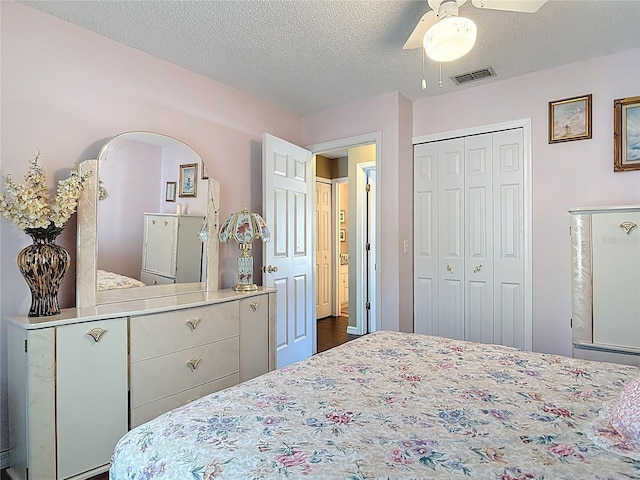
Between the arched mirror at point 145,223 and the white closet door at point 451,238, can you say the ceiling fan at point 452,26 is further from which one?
the arched mirror at point 145,223

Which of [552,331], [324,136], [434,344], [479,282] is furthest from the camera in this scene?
[324,136]

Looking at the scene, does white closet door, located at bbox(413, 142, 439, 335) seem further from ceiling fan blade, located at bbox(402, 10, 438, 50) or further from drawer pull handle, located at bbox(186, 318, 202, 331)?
Answer: drawer pull handle, located at bbox(186, 318, 202, 331)

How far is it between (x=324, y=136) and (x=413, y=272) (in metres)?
1.62

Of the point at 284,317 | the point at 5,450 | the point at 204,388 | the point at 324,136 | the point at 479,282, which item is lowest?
the point at 5,450

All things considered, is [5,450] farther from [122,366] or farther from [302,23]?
[302,23]

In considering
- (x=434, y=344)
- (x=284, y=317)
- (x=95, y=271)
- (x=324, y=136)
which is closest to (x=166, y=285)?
(x=95, y=271)

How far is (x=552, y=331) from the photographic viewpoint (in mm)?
2980

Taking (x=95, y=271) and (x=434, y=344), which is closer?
(x=434, y=344)

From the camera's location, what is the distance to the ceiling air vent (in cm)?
300

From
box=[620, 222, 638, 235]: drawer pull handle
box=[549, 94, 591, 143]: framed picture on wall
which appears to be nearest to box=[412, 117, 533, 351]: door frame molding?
box=[549, 94, 591, 143]: framed picture on wall

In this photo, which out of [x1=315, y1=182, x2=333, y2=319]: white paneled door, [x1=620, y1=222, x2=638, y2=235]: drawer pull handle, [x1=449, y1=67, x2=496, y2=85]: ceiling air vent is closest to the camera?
[x1=620, y1=222, x2=638, y2=235]: drawer pull handle

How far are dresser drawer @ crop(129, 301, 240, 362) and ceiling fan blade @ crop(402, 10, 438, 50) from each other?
194 centimetres

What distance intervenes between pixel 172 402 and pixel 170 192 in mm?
1398

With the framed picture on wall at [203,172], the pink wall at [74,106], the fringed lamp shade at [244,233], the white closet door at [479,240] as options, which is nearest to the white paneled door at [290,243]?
the fringed lamp shade at [244,233]
